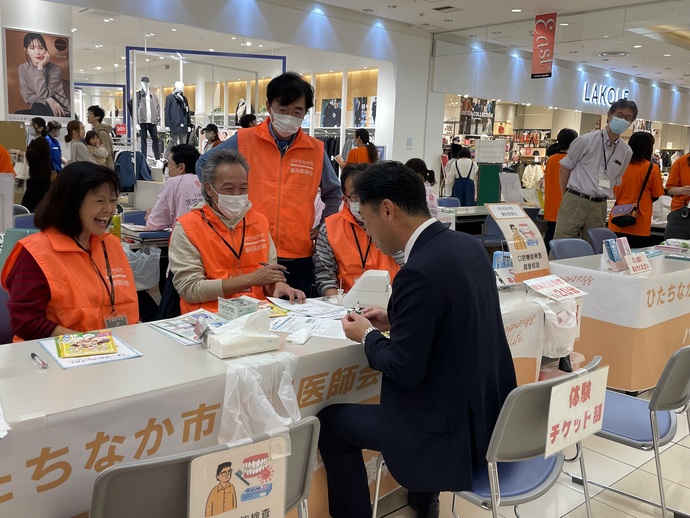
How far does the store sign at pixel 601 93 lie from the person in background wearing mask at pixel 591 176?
9884mm

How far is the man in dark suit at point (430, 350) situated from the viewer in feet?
5.68

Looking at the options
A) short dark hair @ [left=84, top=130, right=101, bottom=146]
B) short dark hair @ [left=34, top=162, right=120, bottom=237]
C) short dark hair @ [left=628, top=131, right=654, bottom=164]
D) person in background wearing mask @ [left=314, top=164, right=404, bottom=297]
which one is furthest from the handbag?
short dark hair @ [left=84, top=130, right=101, bottom=146]

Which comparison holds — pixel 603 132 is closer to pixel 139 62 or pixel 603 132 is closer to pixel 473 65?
pixel 473 65

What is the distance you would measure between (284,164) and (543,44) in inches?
309

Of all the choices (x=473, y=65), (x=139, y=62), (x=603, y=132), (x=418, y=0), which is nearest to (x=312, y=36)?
(x=418, y=0)

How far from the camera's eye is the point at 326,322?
2.33 metres

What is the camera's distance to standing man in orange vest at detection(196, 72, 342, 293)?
305 centimetres

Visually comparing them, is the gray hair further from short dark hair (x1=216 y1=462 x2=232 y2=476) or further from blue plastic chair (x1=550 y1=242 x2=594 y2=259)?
blue plastic chair (x1=550 y1=242 x2=594 y2=259)

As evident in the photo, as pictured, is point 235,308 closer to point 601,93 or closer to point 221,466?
point 221,466

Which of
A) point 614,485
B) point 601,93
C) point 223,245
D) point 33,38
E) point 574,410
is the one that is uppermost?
point 601,93

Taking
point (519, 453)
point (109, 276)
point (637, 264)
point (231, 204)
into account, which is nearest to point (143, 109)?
point (231, 204)

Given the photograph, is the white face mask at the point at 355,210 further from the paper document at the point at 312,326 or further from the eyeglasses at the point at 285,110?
the paper document at the point at 312,326

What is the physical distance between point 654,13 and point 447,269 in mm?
8564

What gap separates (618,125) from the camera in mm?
4977
